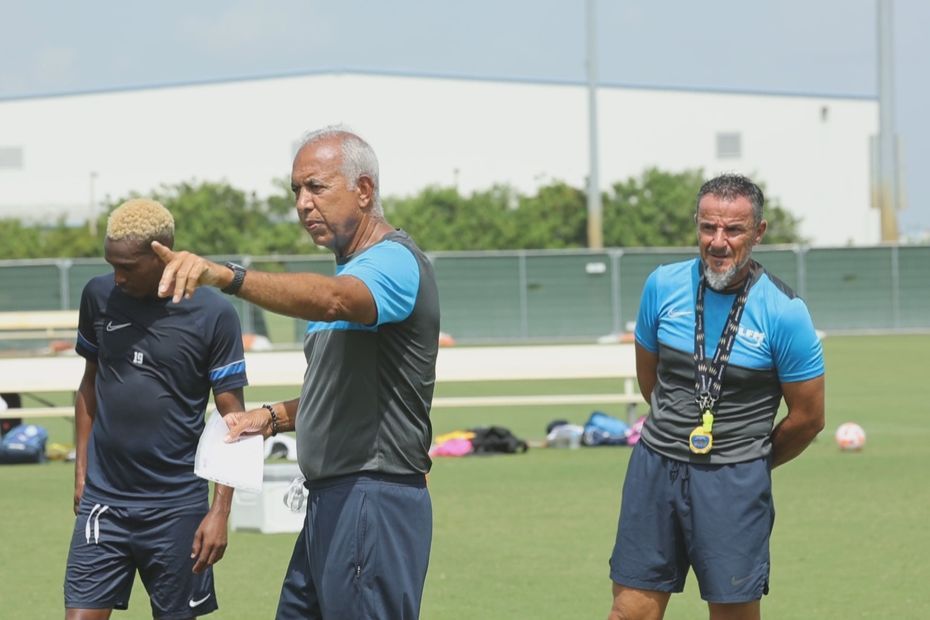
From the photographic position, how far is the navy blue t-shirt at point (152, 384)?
558cm

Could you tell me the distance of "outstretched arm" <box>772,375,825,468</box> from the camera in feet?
17.9

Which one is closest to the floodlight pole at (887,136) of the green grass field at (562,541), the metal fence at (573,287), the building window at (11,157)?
the metal fence at (573,287)

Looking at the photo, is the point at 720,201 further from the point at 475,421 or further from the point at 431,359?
the point at 475,421

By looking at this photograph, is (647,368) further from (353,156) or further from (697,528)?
(353,156)

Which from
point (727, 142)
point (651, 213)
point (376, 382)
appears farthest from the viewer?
point (727, 142)

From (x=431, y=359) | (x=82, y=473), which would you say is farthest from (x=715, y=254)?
(x=82, y=473)

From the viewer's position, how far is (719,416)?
213 inches

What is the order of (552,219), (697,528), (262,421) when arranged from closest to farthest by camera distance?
(262,421)
(697,528)
(552,219)

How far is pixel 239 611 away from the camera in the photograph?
7.92 metres

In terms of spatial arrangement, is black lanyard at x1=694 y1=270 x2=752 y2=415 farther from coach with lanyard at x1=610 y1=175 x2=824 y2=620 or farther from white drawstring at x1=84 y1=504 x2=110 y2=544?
white drawstring at x1=84 y1=504 x2=110 y2=544

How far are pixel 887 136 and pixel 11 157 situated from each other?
51.0 meters

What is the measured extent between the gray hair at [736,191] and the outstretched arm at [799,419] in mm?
607

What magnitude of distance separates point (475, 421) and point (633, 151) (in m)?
57.0

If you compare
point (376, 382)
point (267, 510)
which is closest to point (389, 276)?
point (376, 382)
